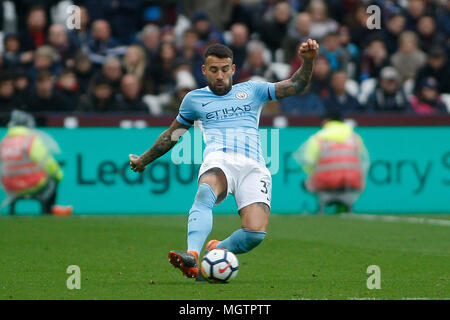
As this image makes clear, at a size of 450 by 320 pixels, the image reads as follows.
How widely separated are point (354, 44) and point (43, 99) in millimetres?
6340

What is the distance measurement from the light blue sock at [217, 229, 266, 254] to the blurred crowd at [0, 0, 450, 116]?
27.5 feet

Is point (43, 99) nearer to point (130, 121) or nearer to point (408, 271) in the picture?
point (130, 121)

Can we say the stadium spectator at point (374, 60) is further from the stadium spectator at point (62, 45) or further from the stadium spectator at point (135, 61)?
the stadium spectator at point (62, 45)

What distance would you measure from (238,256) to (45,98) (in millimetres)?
6948

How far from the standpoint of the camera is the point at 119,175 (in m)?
16.9

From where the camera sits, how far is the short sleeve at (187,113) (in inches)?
380

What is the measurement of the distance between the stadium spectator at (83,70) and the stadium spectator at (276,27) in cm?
356

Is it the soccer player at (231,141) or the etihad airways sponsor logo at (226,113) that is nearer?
the soccer player at (231,141)

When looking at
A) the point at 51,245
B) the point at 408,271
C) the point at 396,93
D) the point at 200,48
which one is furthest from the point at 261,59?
the point at 408,271

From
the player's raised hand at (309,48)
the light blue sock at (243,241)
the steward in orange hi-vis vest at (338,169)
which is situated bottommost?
the light blue sock at (243,241)

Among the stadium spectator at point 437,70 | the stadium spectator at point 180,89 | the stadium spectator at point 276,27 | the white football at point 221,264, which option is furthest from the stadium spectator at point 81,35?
the white football at point 221,264

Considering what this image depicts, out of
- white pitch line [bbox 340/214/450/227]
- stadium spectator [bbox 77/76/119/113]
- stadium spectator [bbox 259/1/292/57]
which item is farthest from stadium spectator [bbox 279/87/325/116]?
stadium spectator [bbox 77/76/119/113]

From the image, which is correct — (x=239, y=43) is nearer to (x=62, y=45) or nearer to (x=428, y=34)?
(x=62, y=45)

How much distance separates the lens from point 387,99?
18.9 metres
